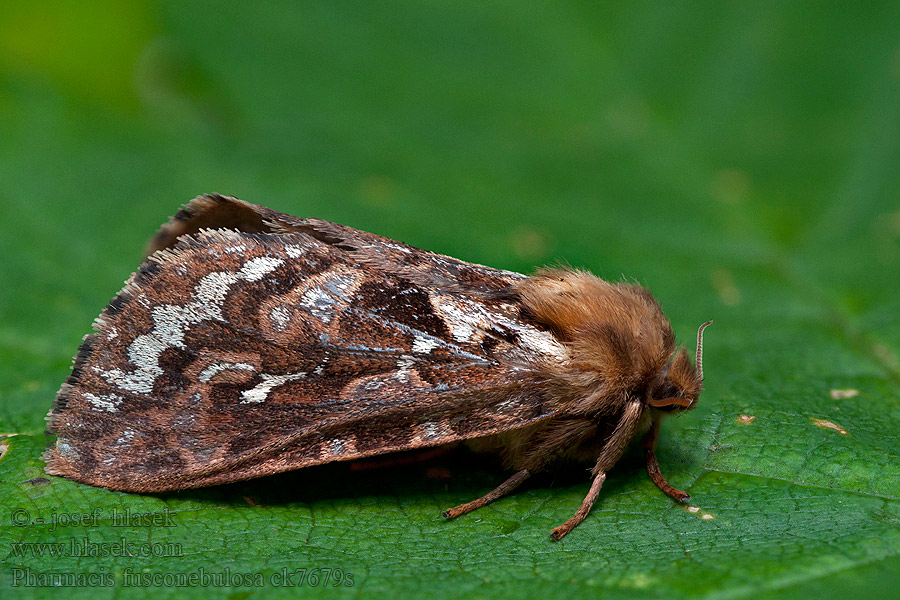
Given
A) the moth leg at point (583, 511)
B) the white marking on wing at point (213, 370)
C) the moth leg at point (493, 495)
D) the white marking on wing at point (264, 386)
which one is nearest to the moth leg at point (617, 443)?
the moth leg at point (583, 511)

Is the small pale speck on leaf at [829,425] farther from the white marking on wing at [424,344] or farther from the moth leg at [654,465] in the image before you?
the white marking on wing at [424,344]

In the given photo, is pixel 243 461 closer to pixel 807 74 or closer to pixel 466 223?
pixel 466 223

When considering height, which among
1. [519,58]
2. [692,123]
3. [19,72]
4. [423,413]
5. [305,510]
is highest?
[519,58]

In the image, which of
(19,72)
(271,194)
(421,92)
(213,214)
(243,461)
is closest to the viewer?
(243,461)

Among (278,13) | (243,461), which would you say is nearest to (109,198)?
(278,13)

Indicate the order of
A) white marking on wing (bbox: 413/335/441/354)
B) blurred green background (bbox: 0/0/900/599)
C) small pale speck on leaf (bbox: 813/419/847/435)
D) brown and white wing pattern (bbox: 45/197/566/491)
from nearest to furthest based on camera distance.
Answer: blurred green background (bbox: 0/0/900/599), brown and white wing pattern (bbox: 45/197/566/491), white marking on wing (bbox: 413/335/441/354), small pale speck on leaf (bbox: 813/419/847/435)

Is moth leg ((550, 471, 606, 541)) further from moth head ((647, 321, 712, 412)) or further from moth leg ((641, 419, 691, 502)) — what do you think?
moth head ((647, 321, 712, 412))

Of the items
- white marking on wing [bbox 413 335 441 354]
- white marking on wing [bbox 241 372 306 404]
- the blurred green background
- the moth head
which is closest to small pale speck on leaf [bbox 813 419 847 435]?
the blurred green background
